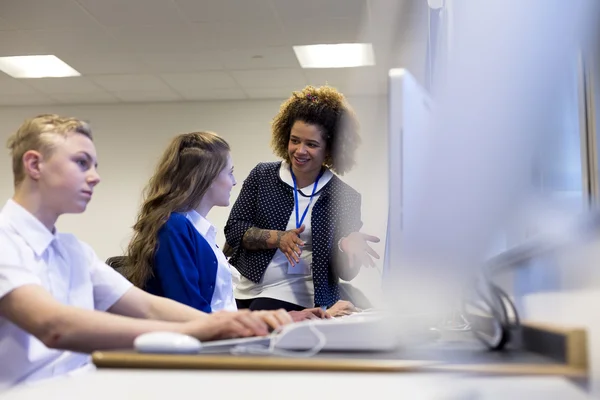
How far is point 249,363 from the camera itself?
0.67 meters

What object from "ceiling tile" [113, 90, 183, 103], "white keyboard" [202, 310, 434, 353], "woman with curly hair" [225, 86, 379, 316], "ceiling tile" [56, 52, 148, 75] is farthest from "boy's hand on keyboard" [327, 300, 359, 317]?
"ceiling tile" [113, 90, 183, 103]

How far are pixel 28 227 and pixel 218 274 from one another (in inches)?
28.9

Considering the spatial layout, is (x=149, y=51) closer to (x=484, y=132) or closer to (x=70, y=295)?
(x=70, y=295)

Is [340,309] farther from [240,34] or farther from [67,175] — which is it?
[240,34]

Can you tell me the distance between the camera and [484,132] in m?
0.74

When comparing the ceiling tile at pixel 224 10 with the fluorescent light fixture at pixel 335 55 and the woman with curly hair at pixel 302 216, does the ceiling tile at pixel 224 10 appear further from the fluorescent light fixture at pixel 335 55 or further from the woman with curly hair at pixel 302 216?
the woman with curly hair at pixel 302 216

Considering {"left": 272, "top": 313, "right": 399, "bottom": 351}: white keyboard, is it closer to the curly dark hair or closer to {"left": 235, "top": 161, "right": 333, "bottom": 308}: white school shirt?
{"left": 235, "top": 161, "right": 333, "bottom": 308}: white school shirt

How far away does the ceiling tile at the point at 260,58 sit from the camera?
4.52 meters

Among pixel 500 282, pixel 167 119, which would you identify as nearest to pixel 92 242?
pixel 167 119

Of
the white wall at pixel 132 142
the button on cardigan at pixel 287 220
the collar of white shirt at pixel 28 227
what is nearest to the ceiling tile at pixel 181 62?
the white wall at pixel 132 142

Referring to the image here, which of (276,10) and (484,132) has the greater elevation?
(276,10)

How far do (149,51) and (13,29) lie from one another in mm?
839

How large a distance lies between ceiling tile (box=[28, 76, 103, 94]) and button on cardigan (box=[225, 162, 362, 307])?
341 centimetres

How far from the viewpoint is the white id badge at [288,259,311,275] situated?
2.09m
